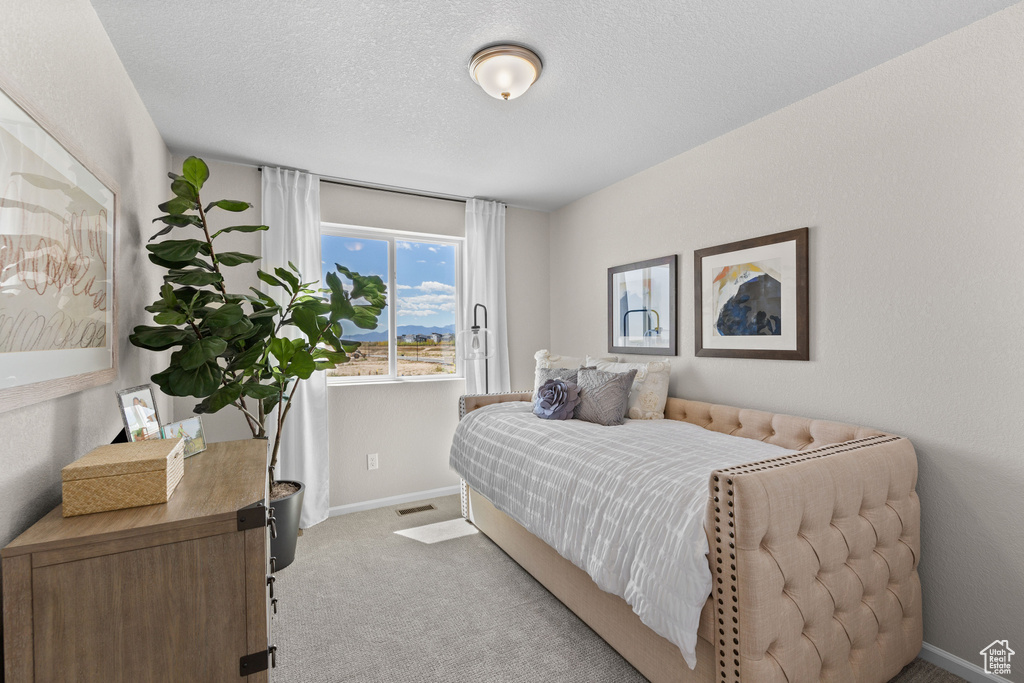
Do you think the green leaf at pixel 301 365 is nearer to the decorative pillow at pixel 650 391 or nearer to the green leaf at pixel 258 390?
the green leaf at pixel 258 390

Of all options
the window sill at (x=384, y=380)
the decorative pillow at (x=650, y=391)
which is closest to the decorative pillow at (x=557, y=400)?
the decorative pillow at (x=650, y=391)

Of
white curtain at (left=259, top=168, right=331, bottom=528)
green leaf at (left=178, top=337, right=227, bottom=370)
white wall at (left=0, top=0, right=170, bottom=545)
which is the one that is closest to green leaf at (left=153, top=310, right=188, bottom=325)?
green leaf at (left=178, top=337, right=227, bottom=370)

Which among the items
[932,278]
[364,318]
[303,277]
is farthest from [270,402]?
[932,278]

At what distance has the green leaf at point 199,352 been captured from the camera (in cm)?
174

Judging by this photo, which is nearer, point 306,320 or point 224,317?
point 224,317

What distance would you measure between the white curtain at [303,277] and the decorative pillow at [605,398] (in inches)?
73.8

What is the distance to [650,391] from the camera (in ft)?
9.71

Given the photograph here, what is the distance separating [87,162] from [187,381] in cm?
79

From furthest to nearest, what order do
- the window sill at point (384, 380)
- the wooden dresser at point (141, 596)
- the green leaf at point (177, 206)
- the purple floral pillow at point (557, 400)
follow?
1. the window sill at point (384, 380)
2. the purple floral pillow at point (557, 400)
3. the green leaf at point (177, 206)
4. the wooden dresser at point (141, 596)

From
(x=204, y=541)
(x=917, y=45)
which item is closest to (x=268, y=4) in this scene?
(x=204, y=541)

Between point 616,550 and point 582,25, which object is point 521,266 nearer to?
point 582,25

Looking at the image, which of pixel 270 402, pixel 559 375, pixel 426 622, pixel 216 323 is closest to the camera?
pixel 216 323

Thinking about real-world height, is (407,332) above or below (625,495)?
above

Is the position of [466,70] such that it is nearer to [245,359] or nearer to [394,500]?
[245,359]
